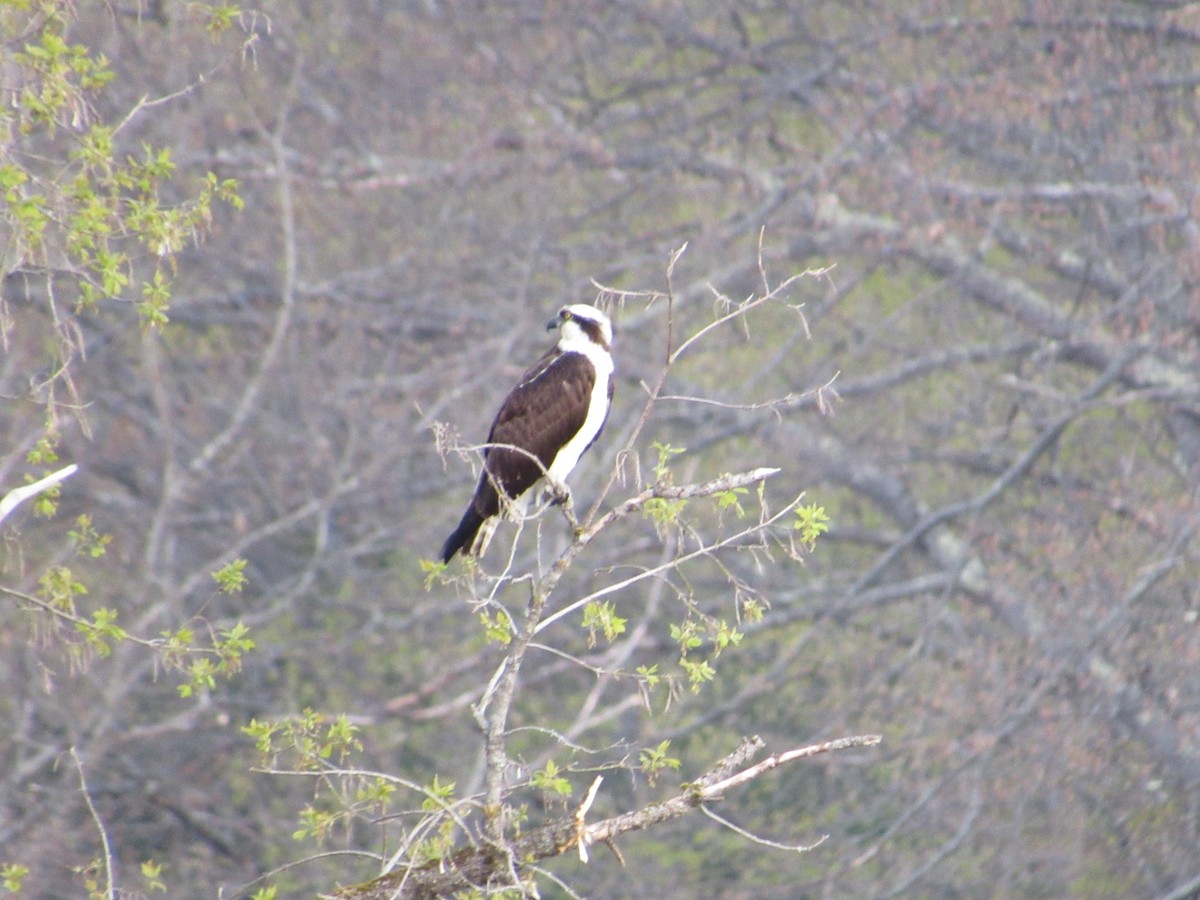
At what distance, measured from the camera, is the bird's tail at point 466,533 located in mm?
5543

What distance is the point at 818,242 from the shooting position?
38.5 ft

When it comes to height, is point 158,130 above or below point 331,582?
above

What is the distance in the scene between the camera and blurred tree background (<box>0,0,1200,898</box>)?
944 cm

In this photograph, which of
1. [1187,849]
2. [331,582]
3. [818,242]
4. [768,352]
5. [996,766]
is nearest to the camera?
[1187,849]

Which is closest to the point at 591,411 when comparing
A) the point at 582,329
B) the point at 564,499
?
the point at 582,329

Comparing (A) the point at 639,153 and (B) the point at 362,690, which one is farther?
(A) the point at 639,153

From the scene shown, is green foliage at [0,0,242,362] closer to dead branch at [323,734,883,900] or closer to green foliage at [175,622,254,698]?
green foliage at [175,622,254,698]

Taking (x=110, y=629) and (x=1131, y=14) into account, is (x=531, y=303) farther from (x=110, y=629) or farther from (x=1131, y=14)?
(x=110, y=629)

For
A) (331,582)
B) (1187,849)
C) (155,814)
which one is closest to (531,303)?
(331,582)

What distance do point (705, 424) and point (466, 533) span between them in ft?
18.2

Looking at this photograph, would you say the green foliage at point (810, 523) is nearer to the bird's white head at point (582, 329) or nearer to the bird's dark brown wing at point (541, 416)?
the bird's dark brown wing at point (541, 416)

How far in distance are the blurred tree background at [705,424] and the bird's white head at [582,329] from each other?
8.46 ft

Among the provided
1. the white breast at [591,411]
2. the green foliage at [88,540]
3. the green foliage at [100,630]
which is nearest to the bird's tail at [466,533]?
the white breast at [591,411]

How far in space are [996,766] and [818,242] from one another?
378cm
